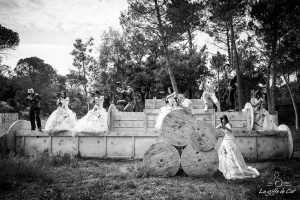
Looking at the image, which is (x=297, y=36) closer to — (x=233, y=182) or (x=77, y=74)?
(x=233, y=182)

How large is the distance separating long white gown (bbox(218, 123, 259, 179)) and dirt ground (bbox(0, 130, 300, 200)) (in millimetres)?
240

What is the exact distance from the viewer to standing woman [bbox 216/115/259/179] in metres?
7.41

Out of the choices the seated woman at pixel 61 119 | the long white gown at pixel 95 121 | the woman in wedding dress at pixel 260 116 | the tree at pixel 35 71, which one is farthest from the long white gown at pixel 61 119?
the tree at pixel 35 71

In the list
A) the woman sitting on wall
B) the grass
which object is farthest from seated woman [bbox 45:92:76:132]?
the woman sitting on wall

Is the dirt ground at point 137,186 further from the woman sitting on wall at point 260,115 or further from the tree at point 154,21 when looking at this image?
the tree at point 154,21

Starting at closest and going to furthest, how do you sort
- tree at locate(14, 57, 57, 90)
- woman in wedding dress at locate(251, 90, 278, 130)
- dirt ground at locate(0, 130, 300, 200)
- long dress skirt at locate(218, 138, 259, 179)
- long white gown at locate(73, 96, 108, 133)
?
dirt ground at locate(0, 130, 300, 200) → long dress skirt at locate(218, 138, 259, 179) → woman in wedding dress at locate(251, 90, 278, 130) → long white gown at locate(73, 96, 108, 133) → tree at locate(14, 57, 57, 90)

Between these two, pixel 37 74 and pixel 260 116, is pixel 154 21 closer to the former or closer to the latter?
pixel 260 116

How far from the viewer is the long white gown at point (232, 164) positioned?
7.41 m

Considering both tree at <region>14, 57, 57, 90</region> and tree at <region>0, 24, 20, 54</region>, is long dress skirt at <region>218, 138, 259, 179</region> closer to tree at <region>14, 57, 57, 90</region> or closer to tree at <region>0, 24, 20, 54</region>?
tree at <region>0, 24, 20, 54</region>

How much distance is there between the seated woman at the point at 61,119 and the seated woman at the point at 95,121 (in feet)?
1.98

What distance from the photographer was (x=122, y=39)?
36.8 meters

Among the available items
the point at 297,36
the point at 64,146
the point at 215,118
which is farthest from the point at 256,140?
the point at 297,36

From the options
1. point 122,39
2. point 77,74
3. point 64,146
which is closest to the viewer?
point 64,146

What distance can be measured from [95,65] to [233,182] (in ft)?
113
